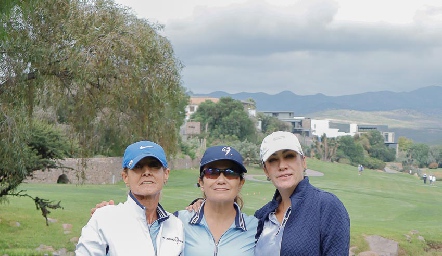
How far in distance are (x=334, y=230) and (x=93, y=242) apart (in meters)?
1.29

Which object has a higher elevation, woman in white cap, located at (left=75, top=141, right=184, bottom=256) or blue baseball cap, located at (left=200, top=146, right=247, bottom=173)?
blue baseball cap, located at (left=200, top=146, right=247, bottom=173)

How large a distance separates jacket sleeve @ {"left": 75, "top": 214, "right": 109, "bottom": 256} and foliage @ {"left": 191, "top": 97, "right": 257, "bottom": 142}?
2591 inches

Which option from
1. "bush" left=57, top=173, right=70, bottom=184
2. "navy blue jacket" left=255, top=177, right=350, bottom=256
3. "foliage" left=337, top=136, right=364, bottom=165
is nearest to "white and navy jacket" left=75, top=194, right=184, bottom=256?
"navy blue jacket" left=255, top=177, right=350, bottom=256

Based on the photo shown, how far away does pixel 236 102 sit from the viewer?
7825 centimetres

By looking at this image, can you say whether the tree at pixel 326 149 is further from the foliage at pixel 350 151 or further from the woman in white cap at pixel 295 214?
the woman in white cap at pixel 295 214

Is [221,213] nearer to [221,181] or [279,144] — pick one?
[221,181]

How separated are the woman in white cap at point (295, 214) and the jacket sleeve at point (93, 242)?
87 cm

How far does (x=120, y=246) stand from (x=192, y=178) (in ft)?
123

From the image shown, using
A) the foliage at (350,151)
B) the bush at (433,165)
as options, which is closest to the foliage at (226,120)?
the foliage at (350,151)

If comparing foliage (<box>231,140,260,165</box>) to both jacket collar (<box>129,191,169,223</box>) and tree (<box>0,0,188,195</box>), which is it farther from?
jacket collar (<box>129,191,169,223</box>)

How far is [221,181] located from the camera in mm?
3881

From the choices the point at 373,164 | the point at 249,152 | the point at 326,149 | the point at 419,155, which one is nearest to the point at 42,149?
the point at 249,152

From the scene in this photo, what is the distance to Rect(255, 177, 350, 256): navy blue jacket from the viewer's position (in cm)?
355

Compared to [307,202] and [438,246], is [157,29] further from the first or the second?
[438,246]
